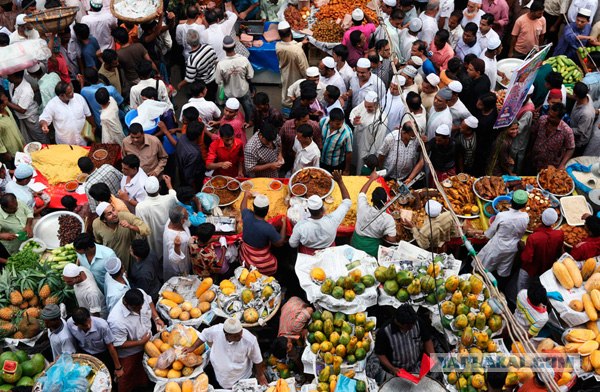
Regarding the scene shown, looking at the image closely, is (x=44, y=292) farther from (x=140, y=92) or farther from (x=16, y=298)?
(x=140, y=92)

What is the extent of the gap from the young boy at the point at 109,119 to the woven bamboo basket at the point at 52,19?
5.57ft

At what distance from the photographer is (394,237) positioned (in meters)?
7.21

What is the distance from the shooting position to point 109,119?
8.62 m

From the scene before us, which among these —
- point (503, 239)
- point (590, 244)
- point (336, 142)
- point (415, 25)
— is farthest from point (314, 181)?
point (415, 25)

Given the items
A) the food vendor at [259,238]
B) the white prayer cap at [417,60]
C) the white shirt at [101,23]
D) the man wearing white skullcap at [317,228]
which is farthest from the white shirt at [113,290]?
the white prayer cap at [417,60]

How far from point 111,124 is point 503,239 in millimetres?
5608

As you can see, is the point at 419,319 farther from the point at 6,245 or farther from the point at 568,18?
the point at 568,18

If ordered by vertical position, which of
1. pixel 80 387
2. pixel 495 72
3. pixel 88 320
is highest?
pixel 495 72

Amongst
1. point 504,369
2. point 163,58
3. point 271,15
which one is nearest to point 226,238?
point 504,369

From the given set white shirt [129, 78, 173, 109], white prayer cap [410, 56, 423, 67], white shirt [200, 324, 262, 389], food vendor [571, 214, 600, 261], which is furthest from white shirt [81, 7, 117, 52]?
food vendor [571, 214, 600, 261]

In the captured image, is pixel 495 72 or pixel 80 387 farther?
pixel 495 72

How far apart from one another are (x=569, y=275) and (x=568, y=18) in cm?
630

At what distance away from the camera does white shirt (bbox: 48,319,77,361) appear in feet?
20.0

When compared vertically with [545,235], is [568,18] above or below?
above
